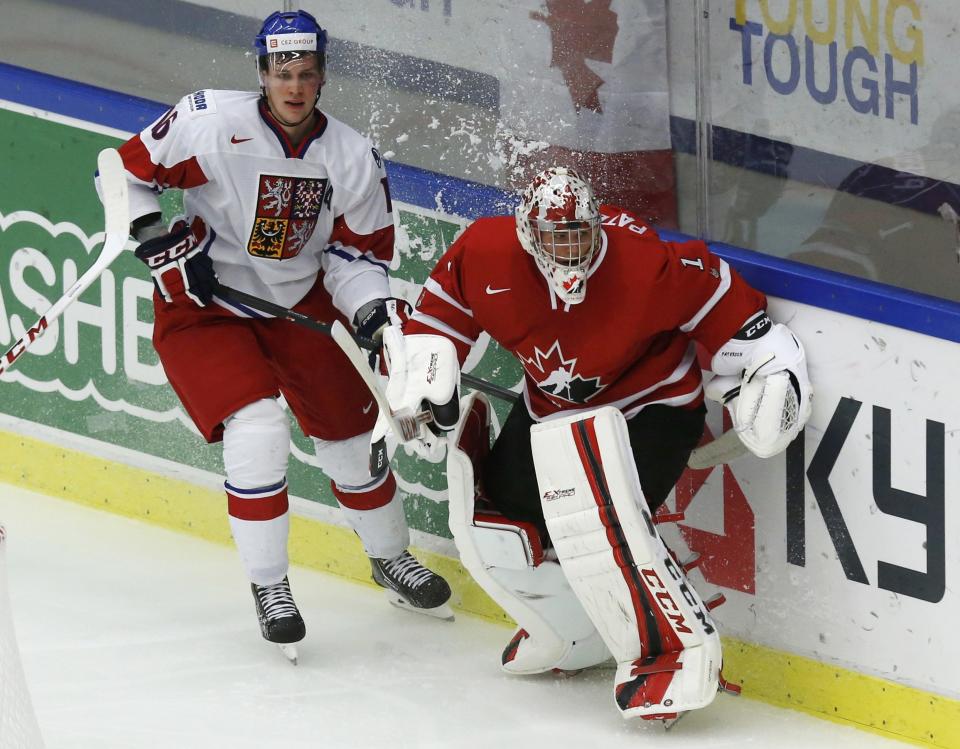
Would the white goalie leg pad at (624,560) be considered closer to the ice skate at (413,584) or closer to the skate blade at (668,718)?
the skate blade at (668,718)

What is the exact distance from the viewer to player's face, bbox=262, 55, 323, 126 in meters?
3.65

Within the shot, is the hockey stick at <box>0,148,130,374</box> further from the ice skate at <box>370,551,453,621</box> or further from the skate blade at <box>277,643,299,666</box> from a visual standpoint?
the ice skate at <box>370,551,453,621</box>

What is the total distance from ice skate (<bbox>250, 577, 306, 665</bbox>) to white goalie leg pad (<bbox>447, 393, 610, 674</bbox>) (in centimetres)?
41

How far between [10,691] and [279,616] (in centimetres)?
105

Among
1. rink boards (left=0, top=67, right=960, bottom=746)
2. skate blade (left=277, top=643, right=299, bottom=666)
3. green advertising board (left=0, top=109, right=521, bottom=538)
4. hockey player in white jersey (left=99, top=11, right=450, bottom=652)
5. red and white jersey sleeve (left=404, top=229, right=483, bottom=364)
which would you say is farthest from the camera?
green advertising board (left=0, top=109, right=521, bottom=538)

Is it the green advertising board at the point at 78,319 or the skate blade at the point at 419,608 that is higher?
the green advertising board at the point at 78,319

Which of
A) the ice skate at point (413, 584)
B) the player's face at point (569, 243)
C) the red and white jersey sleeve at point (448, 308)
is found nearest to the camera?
the player's face at point (569, 243)

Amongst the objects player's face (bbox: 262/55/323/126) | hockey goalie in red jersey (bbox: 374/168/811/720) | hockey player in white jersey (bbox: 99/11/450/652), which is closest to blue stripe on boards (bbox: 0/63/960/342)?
hockey goalie in red jersey (bbox: 374/168/811/720)

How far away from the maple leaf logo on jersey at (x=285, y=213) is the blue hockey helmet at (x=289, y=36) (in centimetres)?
26

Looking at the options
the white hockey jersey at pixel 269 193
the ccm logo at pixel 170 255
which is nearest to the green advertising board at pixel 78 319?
the white hockey jersey at pixel 269 193

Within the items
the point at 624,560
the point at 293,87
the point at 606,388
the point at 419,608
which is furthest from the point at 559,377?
the point at 419,608

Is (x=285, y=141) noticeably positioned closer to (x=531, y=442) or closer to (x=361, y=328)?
(x=361, y=328)

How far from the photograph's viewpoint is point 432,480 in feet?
13.9

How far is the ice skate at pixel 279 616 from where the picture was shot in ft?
12.6
